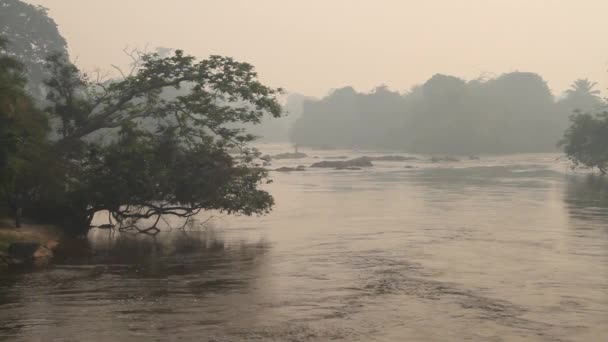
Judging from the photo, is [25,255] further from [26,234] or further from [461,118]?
[461,118]

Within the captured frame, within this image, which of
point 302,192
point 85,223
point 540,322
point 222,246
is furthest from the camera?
point 302,192

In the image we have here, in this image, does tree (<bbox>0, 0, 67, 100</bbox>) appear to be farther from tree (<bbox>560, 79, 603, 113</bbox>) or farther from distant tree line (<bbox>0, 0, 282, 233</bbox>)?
tree (<bbox>560, 79, 603, 113</bbox>)

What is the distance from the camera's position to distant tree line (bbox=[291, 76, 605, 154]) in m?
122

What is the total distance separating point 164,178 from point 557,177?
4864 cm

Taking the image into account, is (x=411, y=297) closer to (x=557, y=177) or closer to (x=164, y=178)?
(x=164, y=178)

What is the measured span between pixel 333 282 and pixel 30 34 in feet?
234

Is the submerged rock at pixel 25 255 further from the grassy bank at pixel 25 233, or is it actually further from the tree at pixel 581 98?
the tree at pixel 581 98

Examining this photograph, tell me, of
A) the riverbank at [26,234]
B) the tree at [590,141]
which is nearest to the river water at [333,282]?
the riverbank at [26,234]

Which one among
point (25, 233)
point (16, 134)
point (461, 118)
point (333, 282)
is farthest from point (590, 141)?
point (16, 134)

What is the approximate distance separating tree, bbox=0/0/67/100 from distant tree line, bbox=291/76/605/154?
65647 mm

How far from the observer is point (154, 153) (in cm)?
2955

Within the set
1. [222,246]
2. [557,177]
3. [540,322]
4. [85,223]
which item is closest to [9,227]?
[85,223]

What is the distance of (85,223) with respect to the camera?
29.2 meters

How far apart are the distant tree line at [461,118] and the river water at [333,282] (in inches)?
3345
